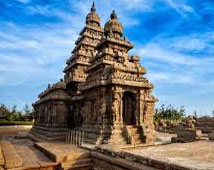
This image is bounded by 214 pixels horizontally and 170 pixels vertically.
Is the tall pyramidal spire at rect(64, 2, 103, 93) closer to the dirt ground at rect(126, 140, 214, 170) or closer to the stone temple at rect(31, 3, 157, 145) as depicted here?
the stone temple at rect(31, 3, 157, 145)

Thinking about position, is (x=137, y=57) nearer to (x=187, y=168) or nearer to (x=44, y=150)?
(x=44, y=150)

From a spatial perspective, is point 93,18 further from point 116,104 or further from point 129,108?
point 116,104

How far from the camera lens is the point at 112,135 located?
42.7ft

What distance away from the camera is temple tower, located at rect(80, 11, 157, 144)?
44.6ft

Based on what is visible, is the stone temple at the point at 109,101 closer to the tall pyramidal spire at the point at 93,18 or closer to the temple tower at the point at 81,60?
the temple tower at the point at 81,60

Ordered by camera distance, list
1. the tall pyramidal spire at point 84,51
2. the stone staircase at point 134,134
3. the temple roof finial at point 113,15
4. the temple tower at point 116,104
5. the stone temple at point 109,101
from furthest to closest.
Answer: the tall pyramidal spire at point 84,51
the temple roof finial at point 113,15
the stone temple at point 109,101
the temple tower at point 116,104
the stone staircase at point 134,134

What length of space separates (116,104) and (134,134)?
250cm

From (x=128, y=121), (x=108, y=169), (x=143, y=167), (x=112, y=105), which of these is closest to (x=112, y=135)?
(x=112, y=105)

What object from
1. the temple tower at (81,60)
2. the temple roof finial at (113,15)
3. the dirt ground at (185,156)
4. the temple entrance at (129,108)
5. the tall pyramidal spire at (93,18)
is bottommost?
the dirt ground at (185,156)

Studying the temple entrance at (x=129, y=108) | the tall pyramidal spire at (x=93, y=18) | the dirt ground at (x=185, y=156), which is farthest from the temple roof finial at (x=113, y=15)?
the dirt ground at (x=185, y=156)

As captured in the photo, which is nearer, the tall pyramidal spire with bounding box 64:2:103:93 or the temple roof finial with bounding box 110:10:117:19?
the temple roof finial with bounding box 110:10:117:19

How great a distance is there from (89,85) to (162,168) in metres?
10.2

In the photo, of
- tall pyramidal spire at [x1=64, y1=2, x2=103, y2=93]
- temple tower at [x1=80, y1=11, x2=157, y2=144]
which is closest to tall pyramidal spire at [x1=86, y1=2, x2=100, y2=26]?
tall pyramidal spire at [x1=64, y1=2, x2=103, y2=93]

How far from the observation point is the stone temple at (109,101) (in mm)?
13773
